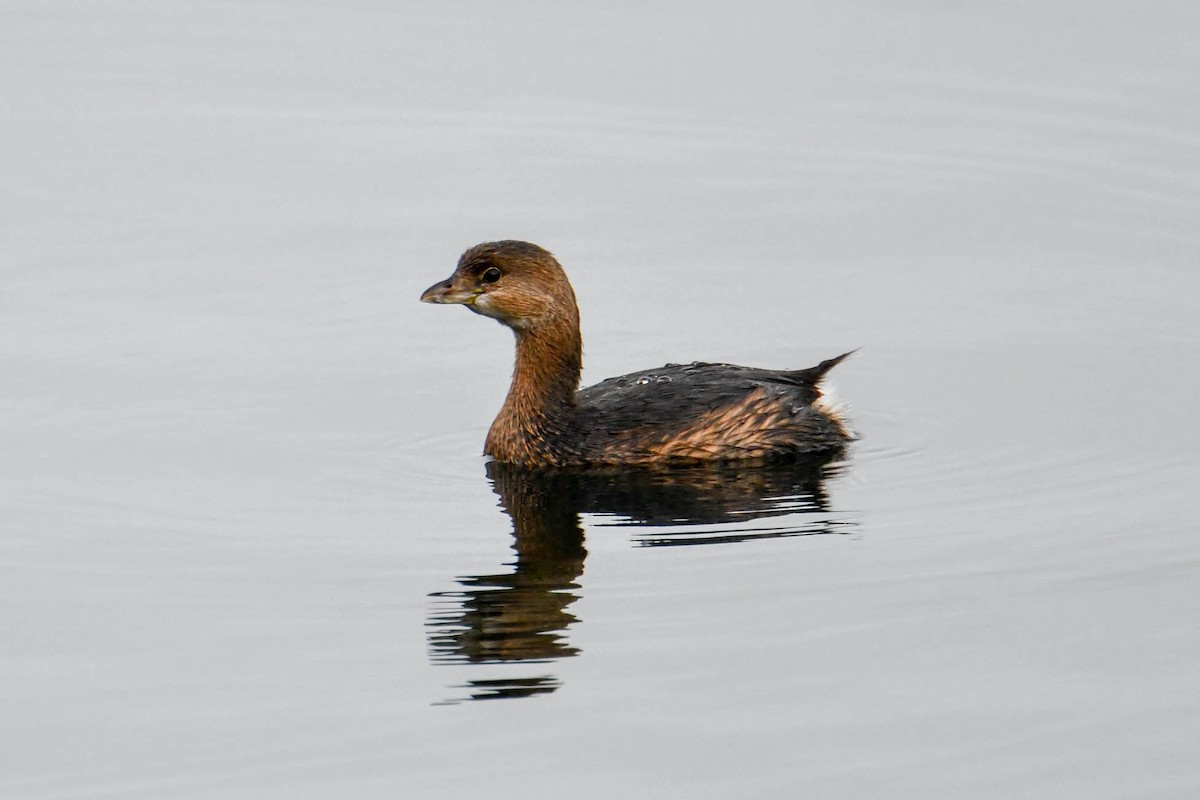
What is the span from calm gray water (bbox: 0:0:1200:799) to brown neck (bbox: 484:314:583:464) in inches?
9.9

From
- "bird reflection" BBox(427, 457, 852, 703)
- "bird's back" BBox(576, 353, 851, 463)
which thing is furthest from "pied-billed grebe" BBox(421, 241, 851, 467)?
"bird reflection" BBox(427, 457, 852, 703)

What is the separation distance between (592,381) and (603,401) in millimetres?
1389

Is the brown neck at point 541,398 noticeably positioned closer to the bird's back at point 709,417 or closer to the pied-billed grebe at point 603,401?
the pied-billed grebe at point 603,401

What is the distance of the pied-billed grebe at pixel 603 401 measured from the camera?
11.6 meters

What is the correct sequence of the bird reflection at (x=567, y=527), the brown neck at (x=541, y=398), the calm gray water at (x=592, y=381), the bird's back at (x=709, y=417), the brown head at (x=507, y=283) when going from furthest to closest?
the brown head at (x=507, y=283) → the brown neck at (x=541, y=398) → the bird's back at (x=709, y=417) → the bird reflection at (x=567, y=527) → the calm gray water at (x=592, y=381)

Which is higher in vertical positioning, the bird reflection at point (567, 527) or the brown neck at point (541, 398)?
the brown neck at point (541, 398)

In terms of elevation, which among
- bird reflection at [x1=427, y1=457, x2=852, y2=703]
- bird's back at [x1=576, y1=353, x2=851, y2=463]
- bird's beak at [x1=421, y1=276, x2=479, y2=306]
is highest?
bird's beak at [x1=421, y1=276, x2=479, y2=306]

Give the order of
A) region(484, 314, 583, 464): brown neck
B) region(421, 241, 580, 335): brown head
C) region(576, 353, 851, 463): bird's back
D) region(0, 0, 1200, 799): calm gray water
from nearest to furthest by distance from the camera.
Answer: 1. region(0, 0, 1200, 799): calm gray water
2. region(576, 353, 851, 463): bird's back
3. region(484, 314, 583, 464): brown neck
4. region(421, 241, 580, 335): brown head

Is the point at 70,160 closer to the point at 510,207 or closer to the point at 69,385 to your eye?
the point at 510,207

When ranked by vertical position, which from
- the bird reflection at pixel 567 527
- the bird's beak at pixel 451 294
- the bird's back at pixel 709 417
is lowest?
the bird reflection at pixel 567 527

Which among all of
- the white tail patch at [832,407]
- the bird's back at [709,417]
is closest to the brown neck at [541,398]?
the bird's back at [709,417]

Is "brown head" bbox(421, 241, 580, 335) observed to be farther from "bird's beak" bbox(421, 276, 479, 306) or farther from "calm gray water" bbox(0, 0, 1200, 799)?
"calm gray water" bbox(0, 0, 1200, 799)

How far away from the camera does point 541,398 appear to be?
11805 millimetres

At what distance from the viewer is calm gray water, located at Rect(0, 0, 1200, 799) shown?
7.97 metres
